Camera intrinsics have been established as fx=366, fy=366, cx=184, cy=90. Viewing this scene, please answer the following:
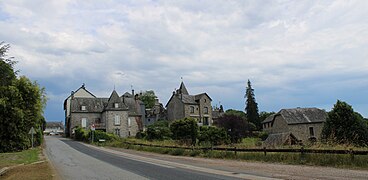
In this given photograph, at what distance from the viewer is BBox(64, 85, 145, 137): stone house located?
7225 cm

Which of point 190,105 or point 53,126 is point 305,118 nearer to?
point 190,105

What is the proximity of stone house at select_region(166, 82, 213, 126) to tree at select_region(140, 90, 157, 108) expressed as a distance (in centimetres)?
3412

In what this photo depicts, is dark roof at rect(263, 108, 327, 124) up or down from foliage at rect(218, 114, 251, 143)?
up

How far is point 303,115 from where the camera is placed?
2562 inches

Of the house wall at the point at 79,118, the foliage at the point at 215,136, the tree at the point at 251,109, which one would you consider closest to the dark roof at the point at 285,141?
the foliage at the point at 215,136

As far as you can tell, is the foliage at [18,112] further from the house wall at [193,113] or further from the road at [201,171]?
the house wall at [193,113]

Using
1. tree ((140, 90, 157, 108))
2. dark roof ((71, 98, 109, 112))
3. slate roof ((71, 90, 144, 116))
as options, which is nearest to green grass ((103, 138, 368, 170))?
slate roof ((71, 90, 144, 116))

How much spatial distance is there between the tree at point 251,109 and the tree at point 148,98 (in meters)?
31.4

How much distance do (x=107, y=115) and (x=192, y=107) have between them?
1860 centimetres

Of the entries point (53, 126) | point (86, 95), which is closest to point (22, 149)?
point (86, 95)

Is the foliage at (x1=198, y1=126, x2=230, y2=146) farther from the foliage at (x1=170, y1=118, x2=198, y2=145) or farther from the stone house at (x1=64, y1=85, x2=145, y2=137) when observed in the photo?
the stone house at (x1=64, y1=85, x2=145, y2=137)

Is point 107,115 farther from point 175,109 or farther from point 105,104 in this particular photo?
point 175,109

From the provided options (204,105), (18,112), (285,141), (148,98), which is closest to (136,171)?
(285,141)

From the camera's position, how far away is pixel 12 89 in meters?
35.0
